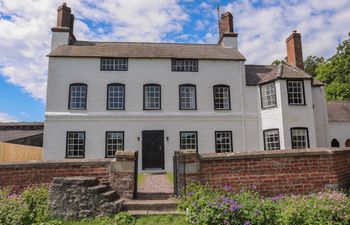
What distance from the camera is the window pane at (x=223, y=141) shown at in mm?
15414

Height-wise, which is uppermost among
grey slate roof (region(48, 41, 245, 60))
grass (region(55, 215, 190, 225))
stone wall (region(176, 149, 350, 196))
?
grey slate roof (region(48, 41, 245, 60))

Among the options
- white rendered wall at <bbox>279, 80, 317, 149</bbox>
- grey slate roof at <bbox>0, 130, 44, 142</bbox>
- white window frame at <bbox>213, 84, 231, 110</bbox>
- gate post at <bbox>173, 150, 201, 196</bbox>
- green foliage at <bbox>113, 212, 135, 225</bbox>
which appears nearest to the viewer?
green foliage at <bbox>113, 212, 135, 225</bbox>

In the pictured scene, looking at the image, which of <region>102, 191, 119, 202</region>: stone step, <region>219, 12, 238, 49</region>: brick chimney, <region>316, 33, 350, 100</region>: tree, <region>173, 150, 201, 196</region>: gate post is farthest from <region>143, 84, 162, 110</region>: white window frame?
<region>316, 33, 350, 100</region>: tree

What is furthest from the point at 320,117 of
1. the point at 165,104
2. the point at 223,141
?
the point at 165,104

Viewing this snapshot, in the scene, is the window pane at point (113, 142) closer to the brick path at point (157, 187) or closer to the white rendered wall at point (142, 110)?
the white rendered wall at point (142, 110)

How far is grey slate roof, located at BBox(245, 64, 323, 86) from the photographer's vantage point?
1533 cm

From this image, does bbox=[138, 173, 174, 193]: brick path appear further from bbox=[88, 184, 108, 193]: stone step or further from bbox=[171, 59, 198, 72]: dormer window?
bbox=[171, 59, 198, 72]: dormer window

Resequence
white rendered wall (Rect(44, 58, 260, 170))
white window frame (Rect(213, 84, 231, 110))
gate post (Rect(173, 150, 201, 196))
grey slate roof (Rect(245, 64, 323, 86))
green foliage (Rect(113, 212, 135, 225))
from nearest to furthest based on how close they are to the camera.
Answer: green foliage (Rect(113, 212, 135, 225)) → gate post (Rect(173, 150, 201, 196)) → white rendered wall (Rect(44, 58, 260, 170)) → grey slate roof (Rect(245, 64, 323, 86)) → white window frame (Rect(213, 84, 231, 110))

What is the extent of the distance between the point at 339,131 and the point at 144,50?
1646 cm

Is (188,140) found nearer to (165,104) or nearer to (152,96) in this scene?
(165,104)

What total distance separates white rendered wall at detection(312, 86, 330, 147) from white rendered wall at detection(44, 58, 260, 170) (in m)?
4.47

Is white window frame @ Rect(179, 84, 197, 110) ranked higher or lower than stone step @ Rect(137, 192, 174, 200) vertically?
higher

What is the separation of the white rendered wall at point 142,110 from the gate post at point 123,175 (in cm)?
798

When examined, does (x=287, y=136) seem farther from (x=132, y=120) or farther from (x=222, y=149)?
(x=132, y=120)
